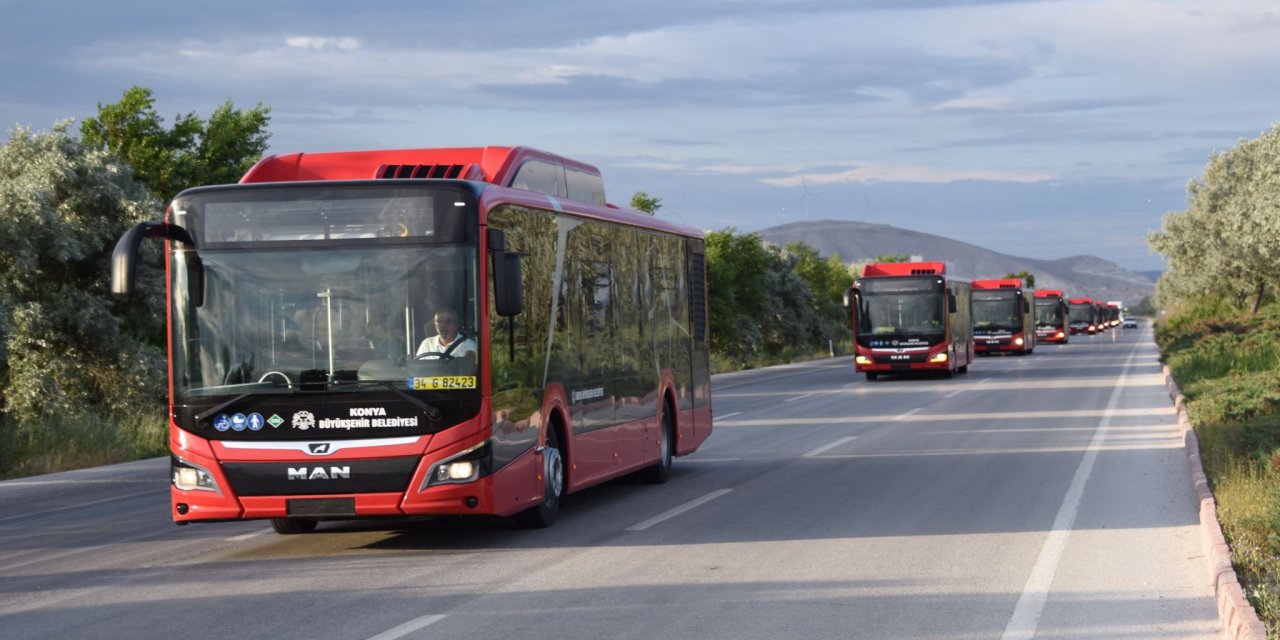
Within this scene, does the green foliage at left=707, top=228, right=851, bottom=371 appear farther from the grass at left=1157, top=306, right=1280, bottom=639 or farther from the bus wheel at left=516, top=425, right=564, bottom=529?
the bus wheel at left=516, top=425, right=564, bottom=529

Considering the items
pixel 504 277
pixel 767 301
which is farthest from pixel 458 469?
pixel 767 301

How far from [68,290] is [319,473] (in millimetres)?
18695

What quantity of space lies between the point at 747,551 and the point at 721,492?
3906 millimetres

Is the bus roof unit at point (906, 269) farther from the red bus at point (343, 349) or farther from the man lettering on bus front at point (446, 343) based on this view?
the man lettering on bus front at point (446, 343)

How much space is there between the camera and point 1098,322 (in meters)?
132

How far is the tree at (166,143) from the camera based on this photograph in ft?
124

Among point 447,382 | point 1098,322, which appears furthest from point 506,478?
point 1098,322

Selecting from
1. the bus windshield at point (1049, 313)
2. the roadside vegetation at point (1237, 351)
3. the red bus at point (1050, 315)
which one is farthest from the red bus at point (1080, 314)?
the bus windshield at point (1049, 313)

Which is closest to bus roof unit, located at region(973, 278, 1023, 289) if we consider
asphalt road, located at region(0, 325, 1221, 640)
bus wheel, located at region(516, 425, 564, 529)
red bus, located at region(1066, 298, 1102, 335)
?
asphalt road, located at region(0, 325, 1221, 640)

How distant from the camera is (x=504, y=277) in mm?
10750

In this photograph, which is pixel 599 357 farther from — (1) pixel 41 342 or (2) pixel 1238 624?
(1) pixel 41 342

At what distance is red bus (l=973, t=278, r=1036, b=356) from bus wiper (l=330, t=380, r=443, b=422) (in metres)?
50.6

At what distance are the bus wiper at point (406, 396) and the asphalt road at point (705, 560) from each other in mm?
1031

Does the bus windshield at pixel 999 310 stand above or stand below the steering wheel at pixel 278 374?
above
